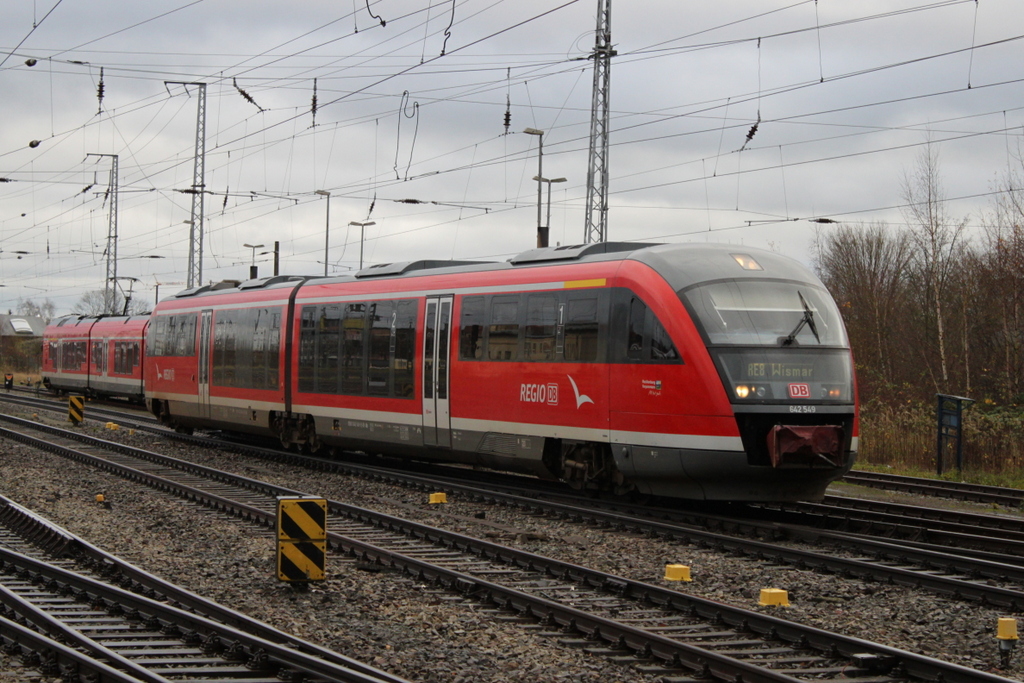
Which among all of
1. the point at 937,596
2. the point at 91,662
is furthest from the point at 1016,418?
the point at 91,662

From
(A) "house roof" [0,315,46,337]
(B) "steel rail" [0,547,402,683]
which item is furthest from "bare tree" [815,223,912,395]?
(A) "house roof" [0,315,46,337]

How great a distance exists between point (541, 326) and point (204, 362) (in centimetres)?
1241

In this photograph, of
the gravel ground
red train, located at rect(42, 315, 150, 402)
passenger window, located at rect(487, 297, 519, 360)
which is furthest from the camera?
red train, located at rect(42, 315, 150, 402)

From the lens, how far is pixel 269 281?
76.3ft

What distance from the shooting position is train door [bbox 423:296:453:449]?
1688 cm

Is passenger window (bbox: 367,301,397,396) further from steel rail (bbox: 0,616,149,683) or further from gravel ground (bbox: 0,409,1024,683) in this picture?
steel rail (bbox: 0,616,149,683)

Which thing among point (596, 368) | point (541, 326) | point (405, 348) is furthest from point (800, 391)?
point (405, 348)

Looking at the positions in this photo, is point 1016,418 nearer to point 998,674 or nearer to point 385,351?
point 385,351

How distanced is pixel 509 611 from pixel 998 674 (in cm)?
368

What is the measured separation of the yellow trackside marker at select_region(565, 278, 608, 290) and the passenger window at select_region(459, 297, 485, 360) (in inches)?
78.3

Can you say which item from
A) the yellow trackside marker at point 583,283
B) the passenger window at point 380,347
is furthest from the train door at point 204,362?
the yellow trackside marker at point 583,283

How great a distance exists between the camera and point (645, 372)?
43.1 ft

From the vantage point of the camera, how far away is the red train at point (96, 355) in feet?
132

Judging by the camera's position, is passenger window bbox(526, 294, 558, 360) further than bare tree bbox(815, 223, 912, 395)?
No
